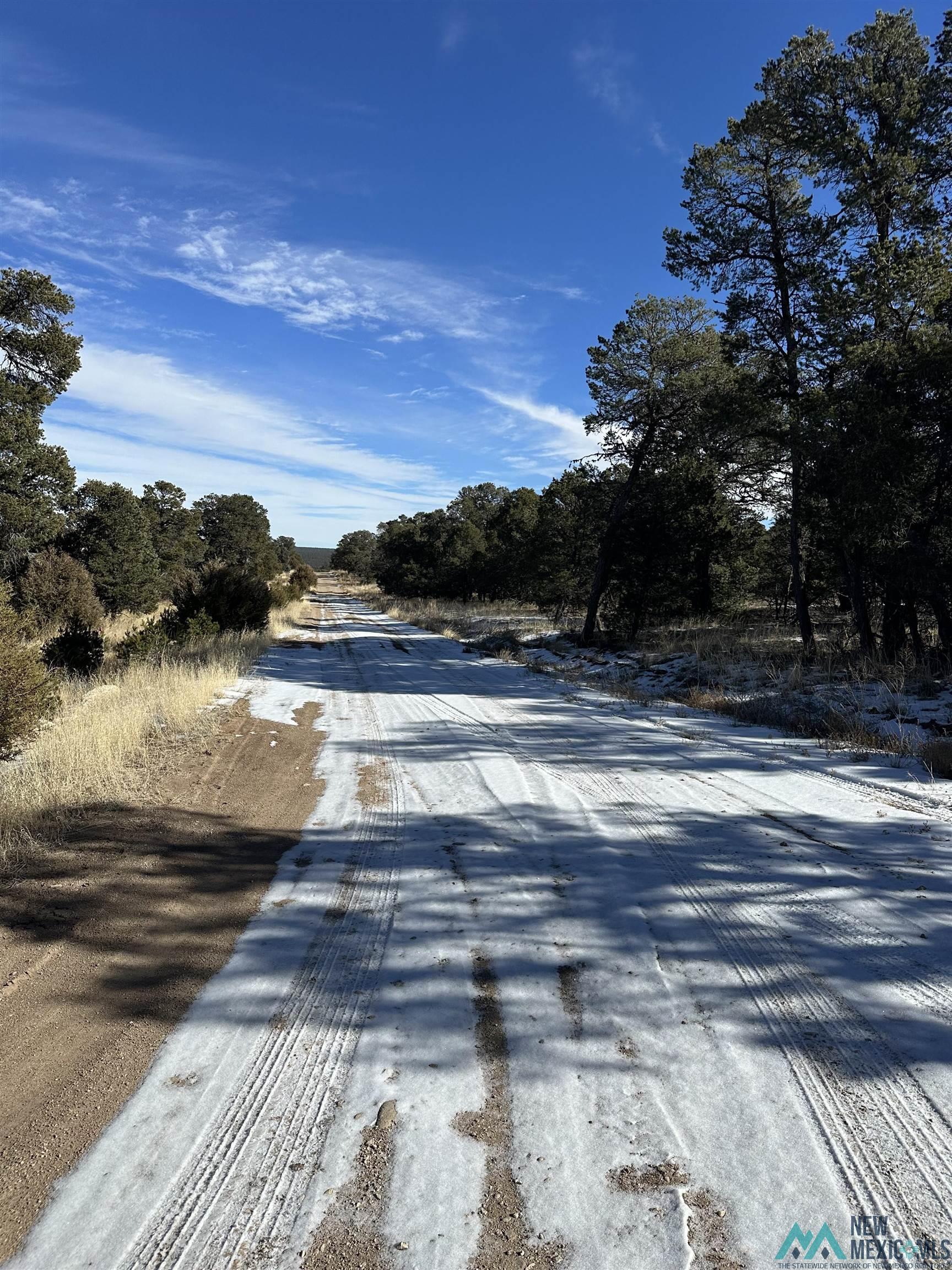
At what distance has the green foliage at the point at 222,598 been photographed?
703 inches

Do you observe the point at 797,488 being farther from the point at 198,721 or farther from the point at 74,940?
Answer: the point at 74,940

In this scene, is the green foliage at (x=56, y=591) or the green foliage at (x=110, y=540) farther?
the green foliage at (x=110, y=540)

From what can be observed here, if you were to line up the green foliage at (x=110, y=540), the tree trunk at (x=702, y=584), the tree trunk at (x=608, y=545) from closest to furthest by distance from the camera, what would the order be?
the tree trunk at (x=608, y=545) < the tree trunk at (x=702, y=584) < the green foliage at (x=110, y=540)

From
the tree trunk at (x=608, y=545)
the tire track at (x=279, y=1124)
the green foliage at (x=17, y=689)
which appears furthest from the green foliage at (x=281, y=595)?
the tire track at (x=279, y=1124)

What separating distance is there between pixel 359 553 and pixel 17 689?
93.7m

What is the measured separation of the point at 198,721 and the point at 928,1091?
A: 7.65m

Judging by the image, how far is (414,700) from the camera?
10.2 meters

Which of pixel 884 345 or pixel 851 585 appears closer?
pixel 884 345

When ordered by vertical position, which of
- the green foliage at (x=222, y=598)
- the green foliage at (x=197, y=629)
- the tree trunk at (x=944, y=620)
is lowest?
the green foliage at (x=197, y=629)

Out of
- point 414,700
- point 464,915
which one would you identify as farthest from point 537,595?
point 464,915

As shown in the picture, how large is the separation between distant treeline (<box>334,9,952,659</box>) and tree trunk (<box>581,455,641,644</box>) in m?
0.08

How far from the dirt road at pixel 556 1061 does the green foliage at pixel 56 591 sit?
17.4 metres

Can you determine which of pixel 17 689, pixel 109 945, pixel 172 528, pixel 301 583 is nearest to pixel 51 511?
pixel 17 689

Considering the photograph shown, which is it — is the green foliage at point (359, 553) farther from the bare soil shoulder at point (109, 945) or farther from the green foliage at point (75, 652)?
the bare soil shoulder at point (109, 945)
